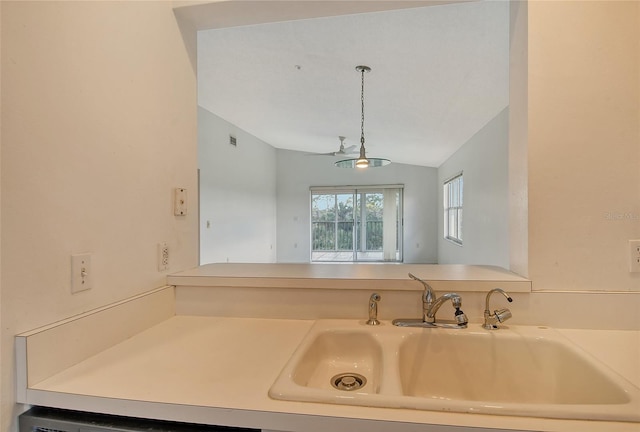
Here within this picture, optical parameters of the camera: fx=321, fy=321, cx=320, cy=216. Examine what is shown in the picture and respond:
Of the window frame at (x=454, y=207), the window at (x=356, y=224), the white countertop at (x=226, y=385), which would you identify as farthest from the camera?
the window at (x=356, y=224)

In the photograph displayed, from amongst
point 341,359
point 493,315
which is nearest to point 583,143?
point 493,315

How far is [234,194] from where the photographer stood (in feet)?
20.2

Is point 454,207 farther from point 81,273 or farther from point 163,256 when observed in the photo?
point 81,273

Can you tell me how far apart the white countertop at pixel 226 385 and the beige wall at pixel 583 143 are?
0.81ft

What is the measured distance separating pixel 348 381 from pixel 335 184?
7.60 meters

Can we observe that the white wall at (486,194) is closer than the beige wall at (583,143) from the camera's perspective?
No

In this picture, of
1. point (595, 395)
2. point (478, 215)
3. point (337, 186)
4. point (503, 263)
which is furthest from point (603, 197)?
point (337, 186)

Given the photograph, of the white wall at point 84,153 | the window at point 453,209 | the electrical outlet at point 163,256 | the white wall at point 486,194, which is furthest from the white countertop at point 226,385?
the window at point 453,209

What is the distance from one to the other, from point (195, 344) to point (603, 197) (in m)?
1.50

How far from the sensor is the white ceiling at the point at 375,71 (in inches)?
84.7

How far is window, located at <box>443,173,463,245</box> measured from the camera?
6004 mm

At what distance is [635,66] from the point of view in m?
1.12

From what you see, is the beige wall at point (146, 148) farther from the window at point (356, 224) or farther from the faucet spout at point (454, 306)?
the window at point (356, 224)

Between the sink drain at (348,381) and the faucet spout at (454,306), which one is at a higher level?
the faucet spout at (454,306)
